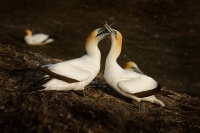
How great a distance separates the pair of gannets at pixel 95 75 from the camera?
6.79 meters

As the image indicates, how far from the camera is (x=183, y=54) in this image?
52.3ft

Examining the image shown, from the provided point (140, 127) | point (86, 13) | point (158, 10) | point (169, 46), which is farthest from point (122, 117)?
point (158, 10)

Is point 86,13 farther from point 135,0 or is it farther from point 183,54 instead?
Result: point 183,54

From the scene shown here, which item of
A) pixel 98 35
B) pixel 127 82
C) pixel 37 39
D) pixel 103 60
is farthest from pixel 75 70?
pixel 37 39

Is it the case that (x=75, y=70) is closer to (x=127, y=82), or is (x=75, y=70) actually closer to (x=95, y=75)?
(x=95, y=75)

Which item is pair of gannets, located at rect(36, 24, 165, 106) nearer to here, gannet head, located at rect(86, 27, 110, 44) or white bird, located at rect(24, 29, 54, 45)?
gannet head, located at rect(86, 27, 110, 44)

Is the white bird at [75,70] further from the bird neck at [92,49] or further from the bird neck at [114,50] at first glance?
the bird neck at [114,50]

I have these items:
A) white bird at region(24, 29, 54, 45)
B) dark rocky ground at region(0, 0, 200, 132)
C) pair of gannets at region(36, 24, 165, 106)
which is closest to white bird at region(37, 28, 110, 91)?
pair of gannets at region(36, 24, 165, 106)

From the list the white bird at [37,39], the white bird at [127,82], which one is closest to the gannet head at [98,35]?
the white bird at [127,82]

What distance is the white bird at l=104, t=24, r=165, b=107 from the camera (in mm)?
7129

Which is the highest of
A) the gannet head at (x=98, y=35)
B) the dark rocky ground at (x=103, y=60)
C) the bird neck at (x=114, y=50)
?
the gannet head at (x=98, y=35)

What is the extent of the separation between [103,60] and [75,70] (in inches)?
268

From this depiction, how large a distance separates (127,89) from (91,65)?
74 centimetres

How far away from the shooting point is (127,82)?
23.4 ft
